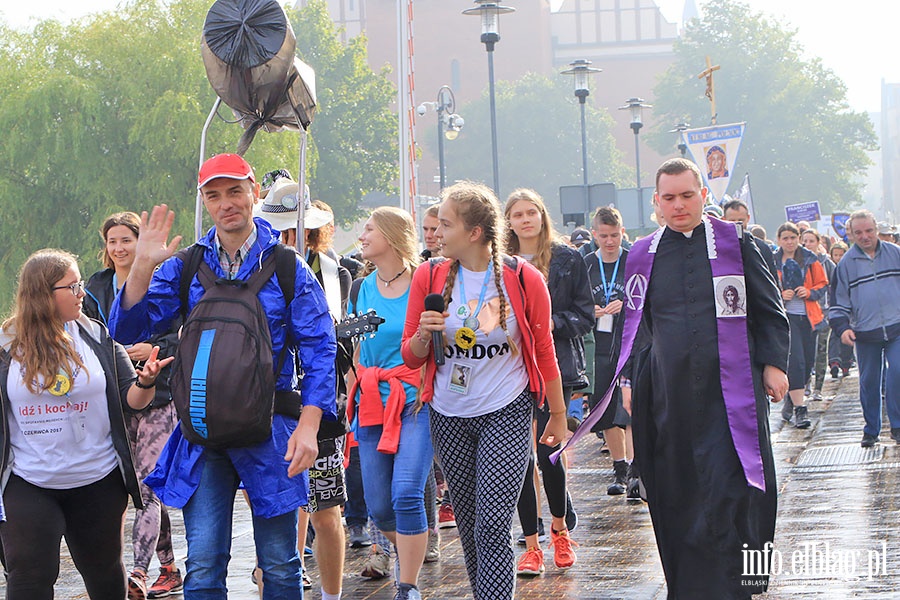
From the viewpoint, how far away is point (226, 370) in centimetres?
427

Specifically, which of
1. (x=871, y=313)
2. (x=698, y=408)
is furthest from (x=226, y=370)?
(x=871, y=313)

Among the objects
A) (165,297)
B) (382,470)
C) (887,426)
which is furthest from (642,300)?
(887,426)

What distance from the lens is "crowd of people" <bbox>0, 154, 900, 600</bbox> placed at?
14.6ft

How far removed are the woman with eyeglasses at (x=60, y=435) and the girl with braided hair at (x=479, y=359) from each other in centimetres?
117

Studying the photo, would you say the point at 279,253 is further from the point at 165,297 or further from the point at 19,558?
the point at 19,558

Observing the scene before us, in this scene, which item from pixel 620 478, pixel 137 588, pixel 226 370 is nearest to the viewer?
pixel 226 370

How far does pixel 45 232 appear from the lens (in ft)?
120

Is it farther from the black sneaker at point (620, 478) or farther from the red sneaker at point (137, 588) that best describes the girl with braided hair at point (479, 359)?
the black sneaker at point (620, 478)

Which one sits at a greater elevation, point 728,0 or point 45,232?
point 728,0

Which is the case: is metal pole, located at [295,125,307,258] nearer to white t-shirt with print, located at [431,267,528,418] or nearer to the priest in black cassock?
white t-shirt with print, located at [431,267,528,418]

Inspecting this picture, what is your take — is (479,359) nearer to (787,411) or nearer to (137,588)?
(137,588)

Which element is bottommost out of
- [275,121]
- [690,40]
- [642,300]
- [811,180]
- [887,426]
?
[887,426]

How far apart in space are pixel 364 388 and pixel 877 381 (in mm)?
6452

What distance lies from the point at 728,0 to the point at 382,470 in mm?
83809
